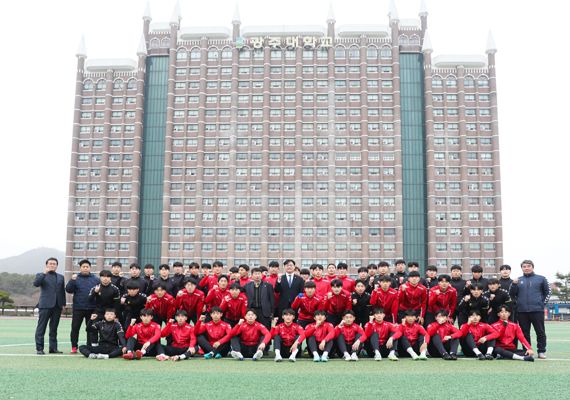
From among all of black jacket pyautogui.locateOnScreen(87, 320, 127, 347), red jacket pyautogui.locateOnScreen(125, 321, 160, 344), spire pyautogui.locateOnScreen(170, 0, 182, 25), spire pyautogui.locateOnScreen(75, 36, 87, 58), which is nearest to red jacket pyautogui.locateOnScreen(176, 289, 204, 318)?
red jacket pyautogui.locateOnScreen(125, 321, 160, 344)

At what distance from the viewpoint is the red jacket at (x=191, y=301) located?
498 inches

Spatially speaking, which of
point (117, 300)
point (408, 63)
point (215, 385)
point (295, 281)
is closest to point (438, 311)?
point (295, 281)

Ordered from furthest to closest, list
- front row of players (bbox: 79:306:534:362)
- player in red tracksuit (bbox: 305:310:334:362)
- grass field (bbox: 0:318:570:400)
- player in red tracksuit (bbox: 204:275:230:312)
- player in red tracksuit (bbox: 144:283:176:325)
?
player in red tracksuit (bbox: 204:275:230:312) < player in red tracksuit (bbox: 144:283:176:325) < front row of players (bbox: 79:306:534:362) < player in red tracksuit (bbox: 305:310:334:362) < grass field (bbox: 0:318:570:400)

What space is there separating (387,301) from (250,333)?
3.35 metres

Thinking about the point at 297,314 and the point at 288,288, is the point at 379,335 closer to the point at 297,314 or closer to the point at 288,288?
the point at 297,314

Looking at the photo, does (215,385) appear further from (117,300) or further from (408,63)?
(408,63)

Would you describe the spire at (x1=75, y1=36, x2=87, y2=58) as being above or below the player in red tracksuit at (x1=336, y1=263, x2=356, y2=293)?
above

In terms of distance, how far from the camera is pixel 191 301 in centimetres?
1273

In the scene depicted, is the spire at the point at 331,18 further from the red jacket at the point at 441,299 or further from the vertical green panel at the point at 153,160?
the red jacket at the point at 441,299

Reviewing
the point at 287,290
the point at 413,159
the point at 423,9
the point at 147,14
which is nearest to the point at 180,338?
the point at 287,290

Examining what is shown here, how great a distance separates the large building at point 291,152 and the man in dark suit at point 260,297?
190 ft

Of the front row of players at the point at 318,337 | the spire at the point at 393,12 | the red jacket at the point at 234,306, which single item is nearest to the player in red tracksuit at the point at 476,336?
the front row of players at the point at 318,337

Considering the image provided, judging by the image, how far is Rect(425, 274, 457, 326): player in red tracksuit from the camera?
40.6 ft

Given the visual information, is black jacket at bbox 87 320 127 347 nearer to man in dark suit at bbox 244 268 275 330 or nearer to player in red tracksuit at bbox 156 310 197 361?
player in red tracksuit at bbox 156 310 197 361
